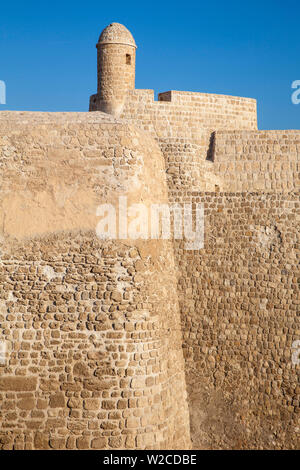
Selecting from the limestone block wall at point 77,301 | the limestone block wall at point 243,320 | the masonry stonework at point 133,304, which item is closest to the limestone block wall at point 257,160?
the masonry stonework at point 133,304

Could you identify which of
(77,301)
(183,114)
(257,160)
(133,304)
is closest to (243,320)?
(133,304)

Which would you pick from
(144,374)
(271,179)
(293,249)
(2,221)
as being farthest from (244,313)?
(2,221)

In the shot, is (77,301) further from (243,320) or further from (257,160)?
(257,160)

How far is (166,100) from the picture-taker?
12.9 meters

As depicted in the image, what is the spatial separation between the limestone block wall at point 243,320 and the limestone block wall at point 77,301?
1.25 m

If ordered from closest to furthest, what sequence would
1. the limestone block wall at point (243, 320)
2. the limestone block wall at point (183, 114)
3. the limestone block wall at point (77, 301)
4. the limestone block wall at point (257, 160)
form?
the limestone block wall at point (77, 301), the limestone block wall at point (243, 320), the limestone block wall at point (257, 160), the limestone block wall at point (183, 114)

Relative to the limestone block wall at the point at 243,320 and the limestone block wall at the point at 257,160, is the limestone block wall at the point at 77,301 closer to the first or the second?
the limestone block wall at the point at 243,320

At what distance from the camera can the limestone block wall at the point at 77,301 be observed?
Result: 23.8ft

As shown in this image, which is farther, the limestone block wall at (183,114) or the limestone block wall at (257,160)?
the limestone block wall at (183,114)

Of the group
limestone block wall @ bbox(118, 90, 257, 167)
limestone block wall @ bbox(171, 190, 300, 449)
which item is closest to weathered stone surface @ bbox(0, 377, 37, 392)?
limestone block wall @ bbox(171, 190, 300, 449)

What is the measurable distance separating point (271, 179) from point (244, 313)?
3.43 meters

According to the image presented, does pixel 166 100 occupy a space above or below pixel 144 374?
above

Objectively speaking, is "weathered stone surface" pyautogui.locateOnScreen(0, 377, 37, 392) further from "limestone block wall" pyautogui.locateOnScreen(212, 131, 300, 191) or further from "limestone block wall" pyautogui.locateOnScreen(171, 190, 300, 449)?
"limestone block wall" pyautogui.locateOnScreen(212, 131, 300, 191)
